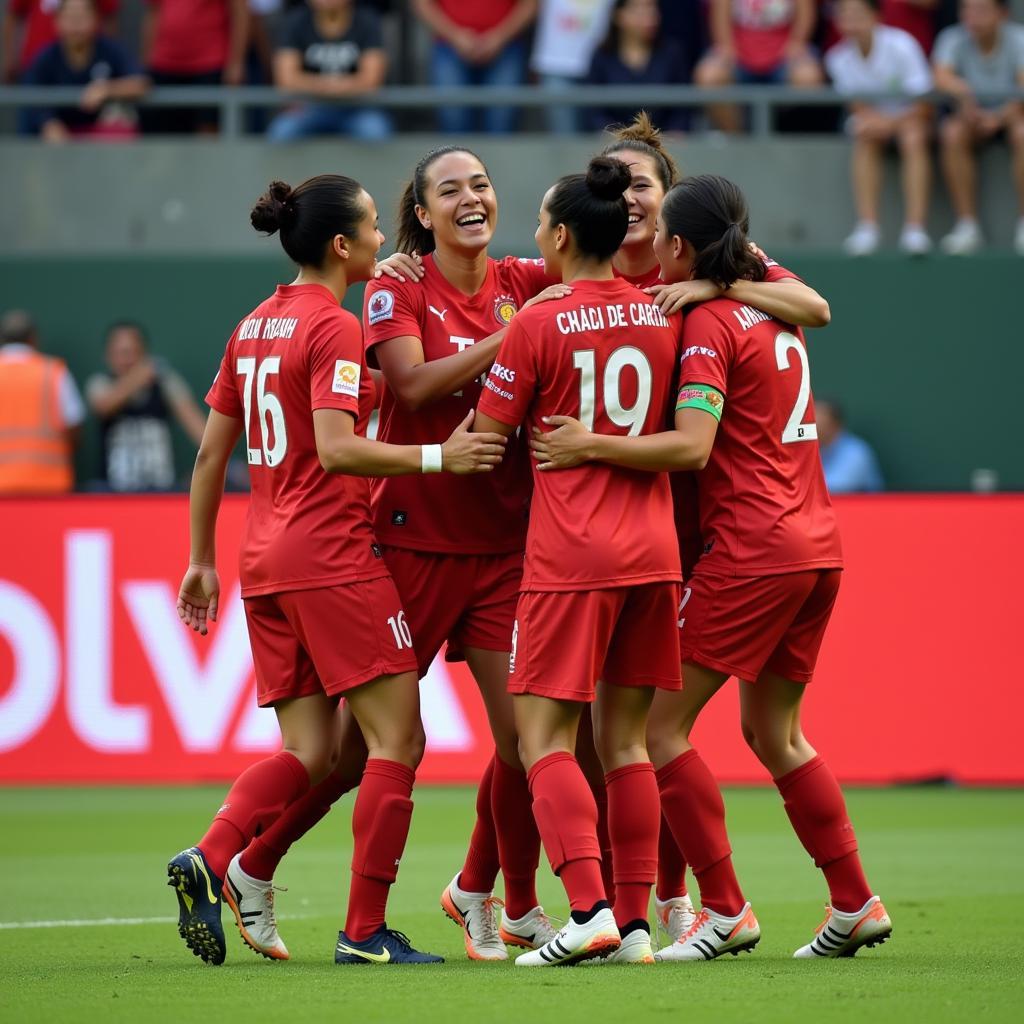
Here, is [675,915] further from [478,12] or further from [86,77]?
[86,77]

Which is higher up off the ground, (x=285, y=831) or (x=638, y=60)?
(x=638, y=60)

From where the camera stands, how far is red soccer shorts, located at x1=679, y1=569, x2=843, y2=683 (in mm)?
5613

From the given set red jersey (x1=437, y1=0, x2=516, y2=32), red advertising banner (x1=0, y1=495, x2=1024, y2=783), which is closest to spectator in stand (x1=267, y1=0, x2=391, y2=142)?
red jersey (x1=437, y1=0, x2=516, y2=32)

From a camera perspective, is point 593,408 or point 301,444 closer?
point 593,408

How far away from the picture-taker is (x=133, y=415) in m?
13.2

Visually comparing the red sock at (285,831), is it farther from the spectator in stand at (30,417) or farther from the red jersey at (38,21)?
the red jersey at (38,21)

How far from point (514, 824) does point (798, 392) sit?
1.63 meters

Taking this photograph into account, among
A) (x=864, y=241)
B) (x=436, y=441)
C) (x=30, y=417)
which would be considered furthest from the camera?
(x=864, y=241)

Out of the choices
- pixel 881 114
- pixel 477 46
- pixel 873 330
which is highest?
pixel 477 46

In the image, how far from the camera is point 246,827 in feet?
18.5

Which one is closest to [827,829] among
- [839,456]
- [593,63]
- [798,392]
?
→ [798,392]

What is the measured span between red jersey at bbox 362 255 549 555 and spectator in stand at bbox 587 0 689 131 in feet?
28.2

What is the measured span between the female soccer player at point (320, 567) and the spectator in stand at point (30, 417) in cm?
701

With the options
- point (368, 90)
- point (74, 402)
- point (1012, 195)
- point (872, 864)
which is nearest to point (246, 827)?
point (872, 864)
